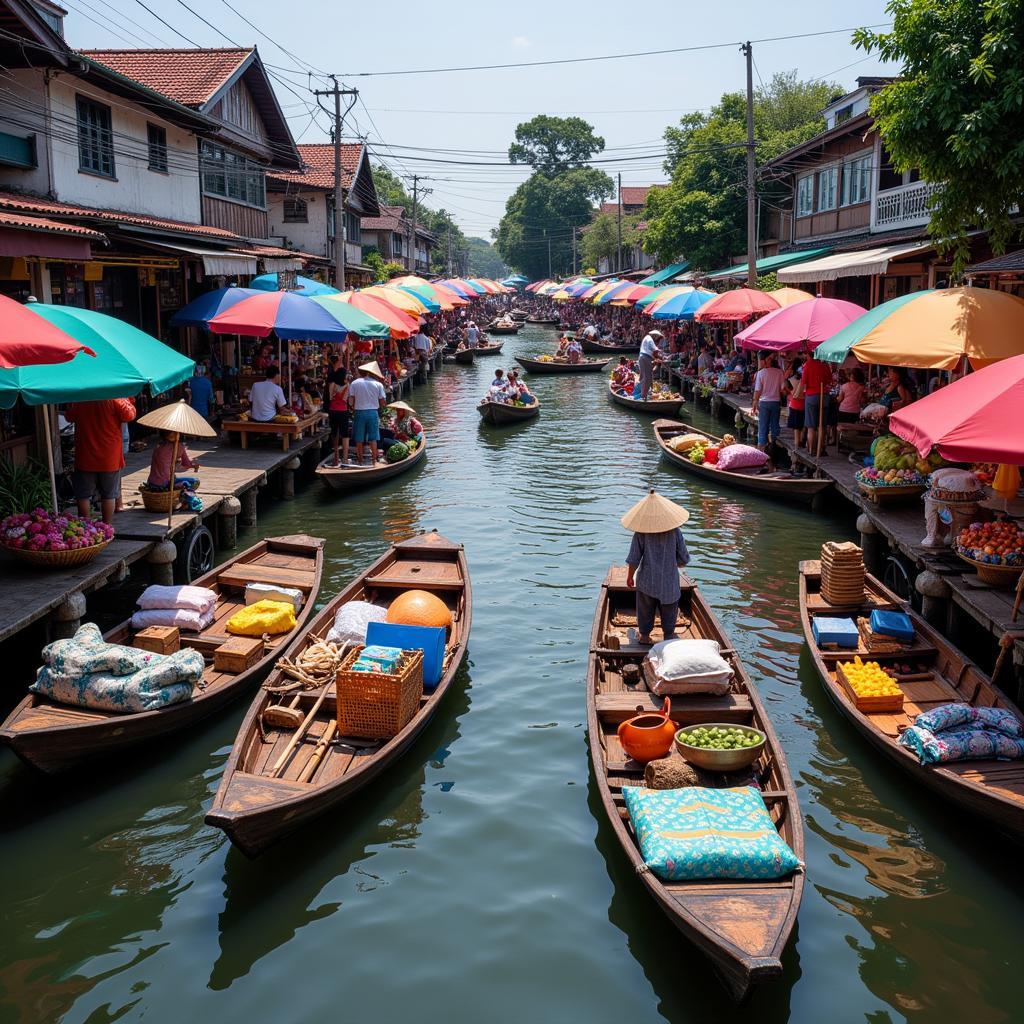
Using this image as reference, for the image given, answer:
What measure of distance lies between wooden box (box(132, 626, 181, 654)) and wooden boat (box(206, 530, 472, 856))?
1107 millimetres

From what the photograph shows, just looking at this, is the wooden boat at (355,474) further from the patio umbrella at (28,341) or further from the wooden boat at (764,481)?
the patio umbrella at (28,341)

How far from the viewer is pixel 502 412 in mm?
25953

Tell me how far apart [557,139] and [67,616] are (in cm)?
9766

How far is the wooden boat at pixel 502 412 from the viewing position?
2581cm

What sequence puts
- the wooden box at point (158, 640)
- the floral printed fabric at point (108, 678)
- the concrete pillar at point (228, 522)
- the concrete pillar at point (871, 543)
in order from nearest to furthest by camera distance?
1. the floral printed fabric at point (108, 678)
2. the wooden box at point (158, 640)
3. the concrete pillar at point (871, 543)
4. the concrete pillar at point (228, 522)

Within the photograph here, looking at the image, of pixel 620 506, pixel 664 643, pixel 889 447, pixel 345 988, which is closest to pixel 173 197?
pixel 620 506

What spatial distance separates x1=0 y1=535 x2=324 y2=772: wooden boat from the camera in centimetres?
733

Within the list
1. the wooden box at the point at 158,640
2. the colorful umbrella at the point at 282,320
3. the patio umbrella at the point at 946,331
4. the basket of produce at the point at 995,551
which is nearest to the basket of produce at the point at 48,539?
the wooden box at the point at 158,640

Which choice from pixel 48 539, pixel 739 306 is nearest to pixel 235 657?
pixel 48 539

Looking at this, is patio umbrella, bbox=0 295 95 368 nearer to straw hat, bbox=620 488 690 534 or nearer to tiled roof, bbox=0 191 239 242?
straw hat, bbox=620 488 690 534

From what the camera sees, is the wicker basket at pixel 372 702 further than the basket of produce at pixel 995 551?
No

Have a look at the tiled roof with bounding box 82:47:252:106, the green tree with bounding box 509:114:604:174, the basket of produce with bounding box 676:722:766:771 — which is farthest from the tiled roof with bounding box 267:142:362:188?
the green tree with bounding box 509:114:604:174

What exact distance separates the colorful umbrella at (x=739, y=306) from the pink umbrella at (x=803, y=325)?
4308mm

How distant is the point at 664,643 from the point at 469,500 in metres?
10.2
